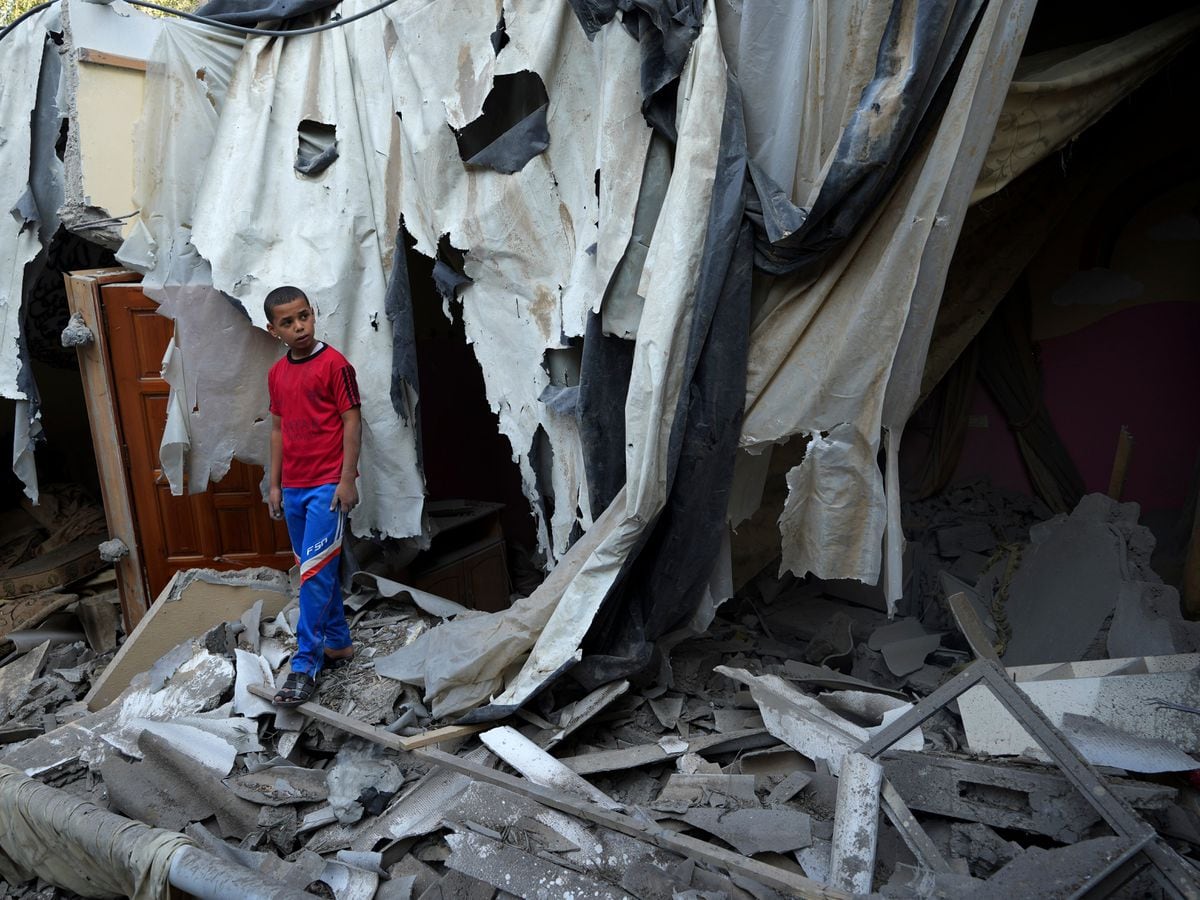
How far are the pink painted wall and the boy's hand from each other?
14.1ft

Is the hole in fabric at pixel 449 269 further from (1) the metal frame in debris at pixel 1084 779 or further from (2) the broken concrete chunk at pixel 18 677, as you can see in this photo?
(2) the broken concrete chunk at pixel 18 677

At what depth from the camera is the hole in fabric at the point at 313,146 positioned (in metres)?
4.25

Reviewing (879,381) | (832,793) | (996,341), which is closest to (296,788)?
(832,793)

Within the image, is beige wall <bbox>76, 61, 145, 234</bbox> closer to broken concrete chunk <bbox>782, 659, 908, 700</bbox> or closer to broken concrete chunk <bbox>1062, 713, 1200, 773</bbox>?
broken concrete chunk <bbox>782, 659, 908, 700</bbox>

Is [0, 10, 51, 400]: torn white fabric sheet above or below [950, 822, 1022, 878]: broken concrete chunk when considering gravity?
above

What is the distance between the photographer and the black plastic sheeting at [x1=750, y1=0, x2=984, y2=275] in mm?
2633

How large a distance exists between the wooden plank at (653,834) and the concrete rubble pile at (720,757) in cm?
1

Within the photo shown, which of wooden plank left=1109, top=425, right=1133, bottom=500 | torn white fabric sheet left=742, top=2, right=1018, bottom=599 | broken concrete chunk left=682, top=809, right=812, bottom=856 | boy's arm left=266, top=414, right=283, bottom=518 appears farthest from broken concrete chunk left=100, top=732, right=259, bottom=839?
wooden plank left=1109, top=425, right=1133, bottom=500

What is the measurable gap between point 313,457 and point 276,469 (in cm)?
36

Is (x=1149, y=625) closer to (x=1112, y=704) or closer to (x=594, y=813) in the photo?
(x=1112, y=704)

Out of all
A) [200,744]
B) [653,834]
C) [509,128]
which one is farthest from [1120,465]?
[200,744]

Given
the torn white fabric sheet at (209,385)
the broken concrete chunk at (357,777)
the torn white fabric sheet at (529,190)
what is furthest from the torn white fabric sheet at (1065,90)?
the torn white fabric sheet at (209,385)

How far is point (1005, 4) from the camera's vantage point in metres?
2.63

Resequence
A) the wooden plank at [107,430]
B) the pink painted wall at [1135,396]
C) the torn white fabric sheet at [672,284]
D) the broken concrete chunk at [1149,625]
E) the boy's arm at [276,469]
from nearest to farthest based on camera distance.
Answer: the torn white fabric sheet at [672,284] → the broken concrete chunk at [1149,625] → the boy's arm at [276,469] → the wooden plank at [107,430] → the pink painted wall at [1135,396]
